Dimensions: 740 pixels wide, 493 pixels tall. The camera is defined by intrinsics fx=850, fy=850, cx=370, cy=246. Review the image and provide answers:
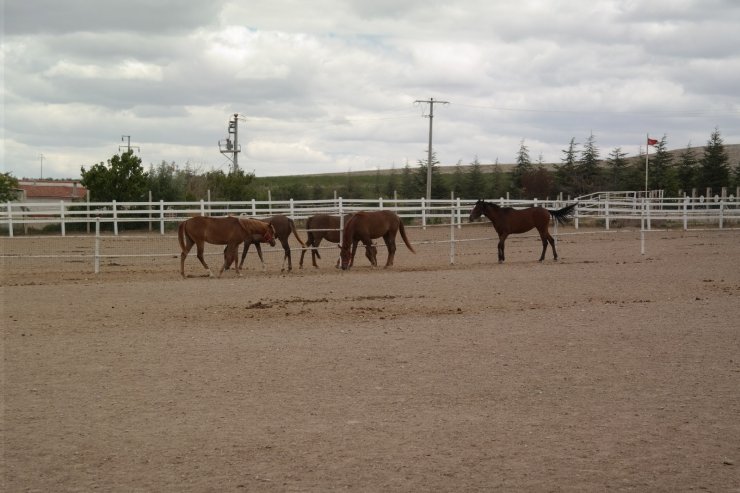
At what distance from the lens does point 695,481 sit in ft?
16.5

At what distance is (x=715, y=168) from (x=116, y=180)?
3598 centimetres

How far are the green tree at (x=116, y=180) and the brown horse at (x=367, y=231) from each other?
23.6 metres

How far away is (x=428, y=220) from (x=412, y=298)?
23.6 metres

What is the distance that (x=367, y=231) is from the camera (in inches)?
783

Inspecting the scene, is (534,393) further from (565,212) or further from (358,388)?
(565,212)

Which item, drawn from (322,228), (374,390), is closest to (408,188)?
(322,228)

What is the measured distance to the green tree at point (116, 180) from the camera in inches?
1597

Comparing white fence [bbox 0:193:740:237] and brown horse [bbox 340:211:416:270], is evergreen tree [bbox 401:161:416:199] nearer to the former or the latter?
white fence [bbox 0:193:740:237]

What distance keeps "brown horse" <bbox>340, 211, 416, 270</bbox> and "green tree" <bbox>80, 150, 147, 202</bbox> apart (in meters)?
23.6


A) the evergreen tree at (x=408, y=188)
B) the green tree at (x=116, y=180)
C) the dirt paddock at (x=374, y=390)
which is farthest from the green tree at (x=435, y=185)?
the dirt paddock at (x=374, y=390)

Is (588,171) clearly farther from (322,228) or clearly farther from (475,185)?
(322,228)

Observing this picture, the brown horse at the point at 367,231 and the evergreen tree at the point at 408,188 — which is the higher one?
the evergreen tree at the point at 408,188

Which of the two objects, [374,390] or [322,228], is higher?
[322,228]

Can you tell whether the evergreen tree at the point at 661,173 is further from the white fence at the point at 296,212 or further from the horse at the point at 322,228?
the horse at the point at 322,228
